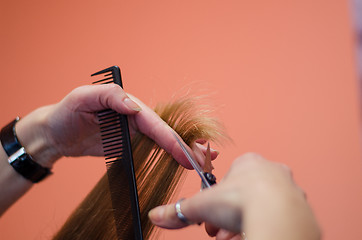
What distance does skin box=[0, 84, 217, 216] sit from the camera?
800 millimetres

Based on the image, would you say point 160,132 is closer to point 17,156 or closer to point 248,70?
point 17,156

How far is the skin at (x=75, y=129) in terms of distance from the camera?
800 millimetres

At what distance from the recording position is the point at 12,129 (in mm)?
993

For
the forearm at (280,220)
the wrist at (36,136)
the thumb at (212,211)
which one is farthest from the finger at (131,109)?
the forearm at (280,220)

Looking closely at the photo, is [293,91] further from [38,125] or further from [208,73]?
[38,125]

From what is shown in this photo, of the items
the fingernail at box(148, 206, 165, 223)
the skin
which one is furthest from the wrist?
the fingernail at box(148, 206, 165, 223)

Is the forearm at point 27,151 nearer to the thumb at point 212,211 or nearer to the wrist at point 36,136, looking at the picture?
the wrist at point 36,136

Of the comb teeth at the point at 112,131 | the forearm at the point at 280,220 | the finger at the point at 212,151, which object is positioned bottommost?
the finger at the point at 212,151

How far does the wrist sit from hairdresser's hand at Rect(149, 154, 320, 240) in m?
0.60

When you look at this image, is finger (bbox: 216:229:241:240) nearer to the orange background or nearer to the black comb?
the black comb

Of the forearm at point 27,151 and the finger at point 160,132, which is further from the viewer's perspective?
the forearm at point 27,151

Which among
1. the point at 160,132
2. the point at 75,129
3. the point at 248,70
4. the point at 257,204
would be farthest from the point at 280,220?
the point at 248,70

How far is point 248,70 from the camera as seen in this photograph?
1.72m

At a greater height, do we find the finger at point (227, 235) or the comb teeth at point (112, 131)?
the comb teeth at point (112, 131)
